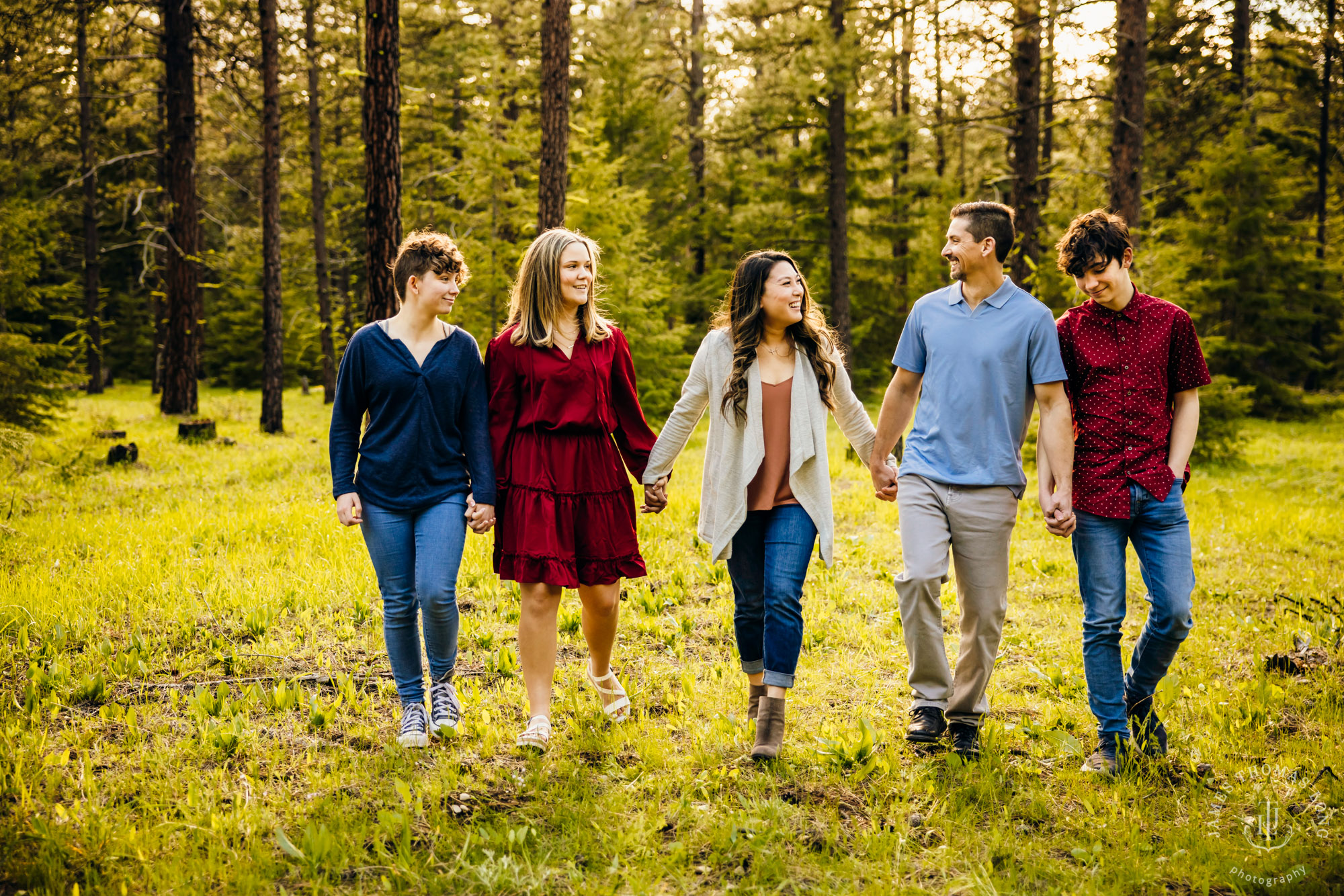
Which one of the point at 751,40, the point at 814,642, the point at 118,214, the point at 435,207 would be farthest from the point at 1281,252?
the point at 118,214

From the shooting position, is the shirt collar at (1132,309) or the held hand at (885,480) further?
the held hand at (885,480)

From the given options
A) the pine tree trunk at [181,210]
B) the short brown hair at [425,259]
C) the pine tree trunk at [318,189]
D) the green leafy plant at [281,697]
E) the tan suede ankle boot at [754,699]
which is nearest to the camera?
the short brown hair at [425,259]

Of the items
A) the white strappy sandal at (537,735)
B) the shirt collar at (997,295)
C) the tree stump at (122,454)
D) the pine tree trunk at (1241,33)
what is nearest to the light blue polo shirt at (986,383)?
the shirt collar at (997,295)

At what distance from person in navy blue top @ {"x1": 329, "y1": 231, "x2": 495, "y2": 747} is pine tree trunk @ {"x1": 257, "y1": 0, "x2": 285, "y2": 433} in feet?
42.7

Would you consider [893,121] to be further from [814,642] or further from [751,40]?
[814,642]

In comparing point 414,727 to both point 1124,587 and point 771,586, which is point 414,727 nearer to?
point 771,586

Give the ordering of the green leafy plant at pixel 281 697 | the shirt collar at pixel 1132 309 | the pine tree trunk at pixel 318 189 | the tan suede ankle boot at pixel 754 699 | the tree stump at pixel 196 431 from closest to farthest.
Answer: the shirt collar at pixel 1132 309 → the tan suede ankle boot at pixel 754 699 → the green leafy plant at pixel 281 697 → the tree stump at pixel 196 431 → the pine tree trunk at pixel 318 189

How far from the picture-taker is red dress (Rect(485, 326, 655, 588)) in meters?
4.14

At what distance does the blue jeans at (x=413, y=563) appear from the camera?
4102 mm

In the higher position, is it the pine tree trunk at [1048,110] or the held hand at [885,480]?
the pine tree trunk at [1048,110]

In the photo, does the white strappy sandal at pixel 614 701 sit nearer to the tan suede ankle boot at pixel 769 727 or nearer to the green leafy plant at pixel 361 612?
the tan suede ankle boot at pixel 769 727

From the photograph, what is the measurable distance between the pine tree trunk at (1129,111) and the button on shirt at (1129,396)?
7578 millimetres

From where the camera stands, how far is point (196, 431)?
1411 cm

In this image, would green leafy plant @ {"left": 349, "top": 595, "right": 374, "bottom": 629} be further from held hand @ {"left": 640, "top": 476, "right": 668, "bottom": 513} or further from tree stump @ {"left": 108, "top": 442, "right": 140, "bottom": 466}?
tree stump @ {"left": 108, "top": 442, "right": 140, "bottom": 466}
